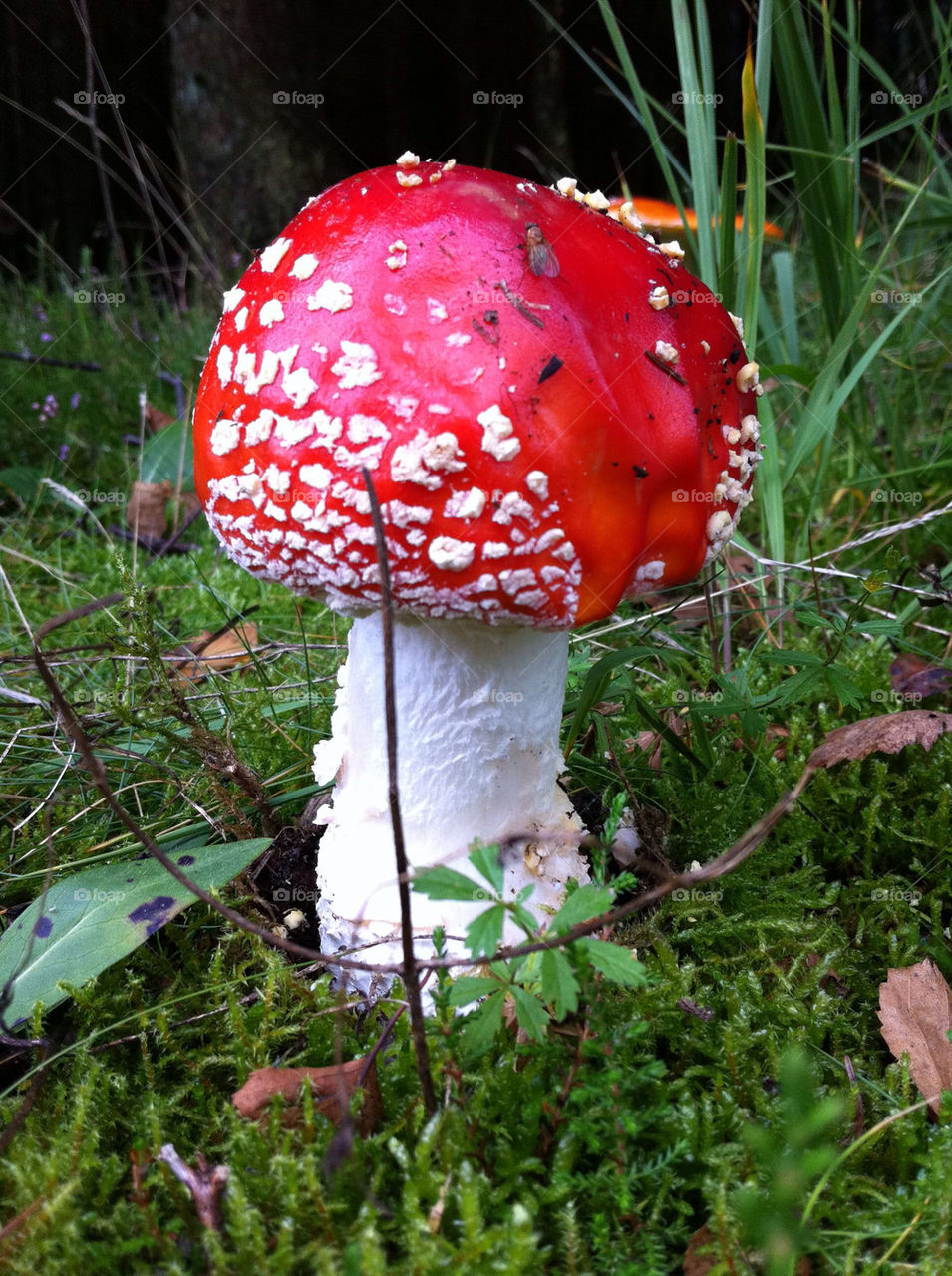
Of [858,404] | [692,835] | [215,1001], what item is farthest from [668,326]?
[858,404]

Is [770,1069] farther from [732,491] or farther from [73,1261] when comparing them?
[73,1261]

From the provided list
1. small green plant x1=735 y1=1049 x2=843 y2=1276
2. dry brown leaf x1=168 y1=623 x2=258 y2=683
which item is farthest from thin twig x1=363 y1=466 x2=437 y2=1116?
dry brown leaf x1=168 y1=623 x2=258 y2=683

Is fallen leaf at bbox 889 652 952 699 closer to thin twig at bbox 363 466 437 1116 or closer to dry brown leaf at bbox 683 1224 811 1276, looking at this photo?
dry brown leaf at bbox 683 1224 811 1276

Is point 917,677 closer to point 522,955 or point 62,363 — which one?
point 522,955
